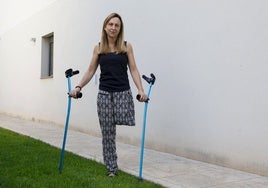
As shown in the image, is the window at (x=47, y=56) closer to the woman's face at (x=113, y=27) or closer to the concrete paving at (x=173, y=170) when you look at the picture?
the concrete paving at (x=173, y=170)

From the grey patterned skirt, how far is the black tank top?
65mm

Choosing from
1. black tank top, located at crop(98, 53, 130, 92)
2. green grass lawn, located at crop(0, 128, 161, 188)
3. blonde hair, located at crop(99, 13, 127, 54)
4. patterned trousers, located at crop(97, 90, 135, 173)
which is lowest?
green grass lawn, located at crop(0, 128, 161, 188)

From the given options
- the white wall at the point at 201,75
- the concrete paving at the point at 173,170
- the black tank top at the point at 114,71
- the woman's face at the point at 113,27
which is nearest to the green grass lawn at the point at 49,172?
the concrete paving at the point at 173,170

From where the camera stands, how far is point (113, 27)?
446 cm

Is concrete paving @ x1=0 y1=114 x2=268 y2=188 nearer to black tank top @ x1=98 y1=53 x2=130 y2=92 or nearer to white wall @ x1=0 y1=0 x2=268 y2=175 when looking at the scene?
white wall @ x1=0 y1=0 x2=268 y2=175

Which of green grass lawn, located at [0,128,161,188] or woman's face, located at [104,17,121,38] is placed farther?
woman's face, located at [104,17,121,38]

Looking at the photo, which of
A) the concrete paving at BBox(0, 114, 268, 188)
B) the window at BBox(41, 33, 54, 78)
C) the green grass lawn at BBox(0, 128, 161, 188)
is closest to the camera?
the green grass lawn at BBox(0, 128, 161, 188)

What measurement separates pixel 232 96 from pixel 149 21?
2.22m

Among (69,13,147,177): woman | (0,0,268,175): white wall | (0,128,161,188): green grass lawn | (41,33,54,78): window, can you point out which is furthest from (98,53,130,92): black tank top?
(41,33,54,78): window

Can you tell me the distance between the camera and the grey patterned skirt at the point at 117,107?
178 inches

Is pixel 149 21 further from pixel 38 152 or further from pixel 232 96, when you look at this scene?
pixel 38 152

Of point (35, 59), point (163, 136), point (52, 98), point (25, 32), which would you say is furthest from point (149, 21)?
point (25, 32)

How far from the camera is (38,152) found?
20.1ft

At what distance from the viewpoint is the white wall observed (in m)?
4.90
